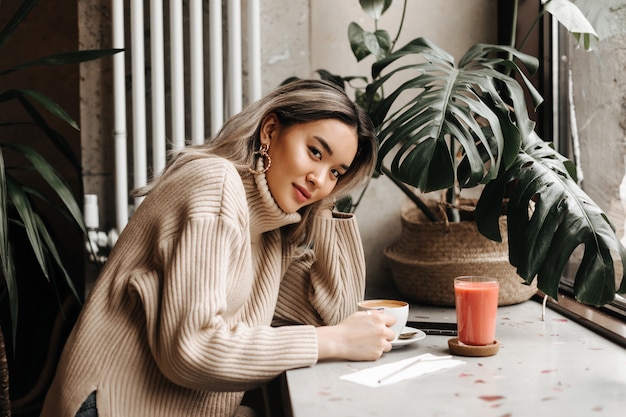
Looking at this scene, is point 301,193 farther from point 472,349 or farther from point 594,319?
point 594,319

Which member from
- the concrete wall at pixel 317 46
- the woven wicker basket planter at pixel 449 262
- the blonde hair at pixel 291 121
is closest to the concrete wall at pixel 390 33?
the concrete wall at pixel 317 46

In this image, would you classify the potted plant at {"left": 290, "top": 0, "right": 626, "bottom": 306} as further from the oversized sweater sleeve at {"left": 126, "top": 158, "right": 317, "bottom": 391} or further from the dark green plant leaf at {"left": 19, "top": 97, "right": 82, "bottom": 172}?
the dark green plant leaf at {"left": 19, "top": 97, "right": 82, "bottom": 172}

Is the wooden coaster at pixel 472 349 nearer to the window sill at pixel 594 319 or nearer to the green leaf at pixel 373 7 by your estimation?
the window sill at pixel 594 319

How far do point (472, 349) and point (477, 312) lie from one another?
0.06 metres

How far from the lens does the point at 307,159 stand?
1346 millimetres

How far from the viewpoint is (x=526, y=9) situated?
6.77ft

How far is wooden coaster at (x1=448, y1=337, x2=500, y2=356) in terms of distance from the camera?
1225 millimetres

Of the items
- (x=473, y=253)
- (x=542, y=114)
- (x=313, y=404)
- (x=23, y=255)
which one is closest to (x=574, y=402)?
(x=313, y=404)

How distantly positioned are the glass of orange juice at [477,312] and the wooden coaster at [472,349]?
12mm

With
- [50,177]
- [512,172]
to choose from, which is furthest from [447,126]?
[50,177]

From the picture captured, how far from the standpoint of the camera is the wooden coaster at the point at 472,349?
1.22 meters

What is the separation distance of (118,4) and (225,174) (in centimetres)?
98

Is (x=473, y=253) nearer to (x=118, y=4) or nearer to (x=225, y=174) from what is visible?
(x=225, y=174)

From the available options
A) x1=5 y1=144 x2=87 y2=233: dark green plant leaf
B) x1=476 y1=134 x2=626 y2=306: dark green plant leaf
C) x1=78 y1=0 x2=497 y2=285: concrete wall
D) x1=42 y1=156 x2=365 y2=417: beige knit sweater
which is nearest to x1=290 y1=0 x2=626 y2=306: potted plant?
x1=476 y1=134 x2=626 y2=306: dark green plant leaf
